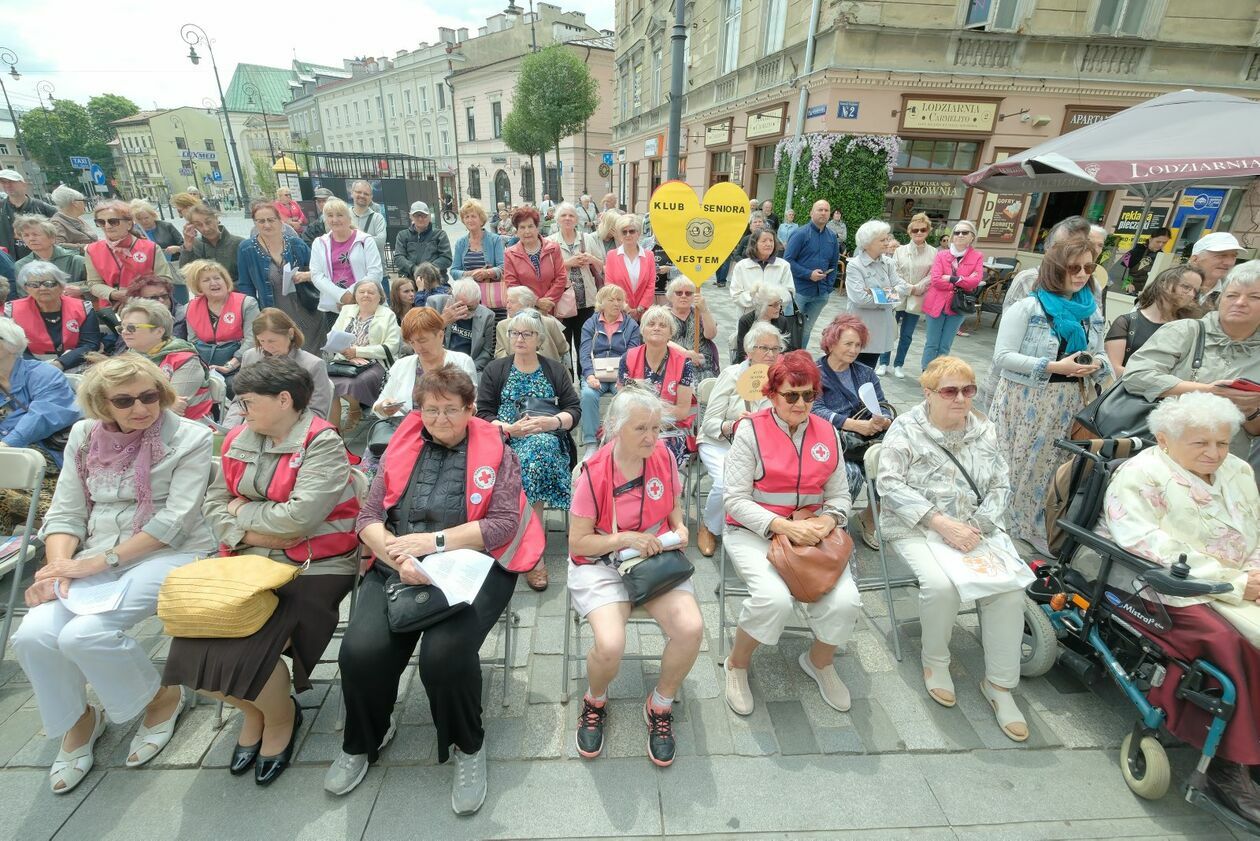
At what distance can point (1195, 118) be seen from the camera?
562 centimetres

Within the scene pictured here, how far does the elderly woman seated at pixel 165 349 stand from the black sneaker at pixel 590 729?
3.43 metres

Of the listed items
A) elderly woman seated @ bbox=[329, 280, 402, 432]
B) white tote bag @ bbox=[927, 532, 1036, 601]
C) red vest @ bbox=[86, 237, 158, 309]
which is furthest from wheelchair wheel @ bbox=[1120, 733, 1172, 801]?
red vest @ bbox=[86, 237, 158, 309]

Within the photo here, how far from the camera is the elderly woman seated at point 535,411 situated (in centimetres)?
373

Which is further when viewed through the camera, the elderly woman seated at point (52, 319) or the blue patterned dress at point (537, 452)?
the elderly woman seated at point (52, 319)

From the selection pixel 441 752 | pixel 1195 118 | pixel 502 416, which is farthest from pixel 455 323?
pixel 1195 118

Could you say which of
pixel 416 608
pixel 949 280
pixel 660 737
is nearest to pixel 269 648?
pixel 416 608

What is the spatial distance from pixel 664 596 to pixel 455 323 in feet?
11.3

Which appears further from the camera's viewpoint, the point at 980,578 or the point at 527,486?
the point at 527,486

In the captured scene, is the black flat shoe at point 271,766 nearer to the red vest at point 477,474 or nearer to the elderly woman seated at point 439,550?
the elderly woman seated at point 439,550

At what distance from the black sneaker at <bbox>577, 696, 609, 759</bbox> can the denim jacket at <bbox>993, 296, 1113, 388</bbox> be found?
11.4 ft

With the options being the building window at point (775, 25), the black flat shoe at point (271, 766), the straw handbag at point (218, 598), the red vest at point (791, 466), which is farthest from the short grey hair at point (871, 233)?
the building window at point (775, 25)

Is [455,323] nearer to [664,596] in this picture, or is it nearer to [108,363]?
[108,363]

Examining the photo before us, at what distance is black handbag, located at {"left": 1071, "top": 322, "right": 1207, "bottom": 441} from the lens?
10.4 ft

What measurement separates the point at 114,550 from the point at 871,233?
6442 mm
